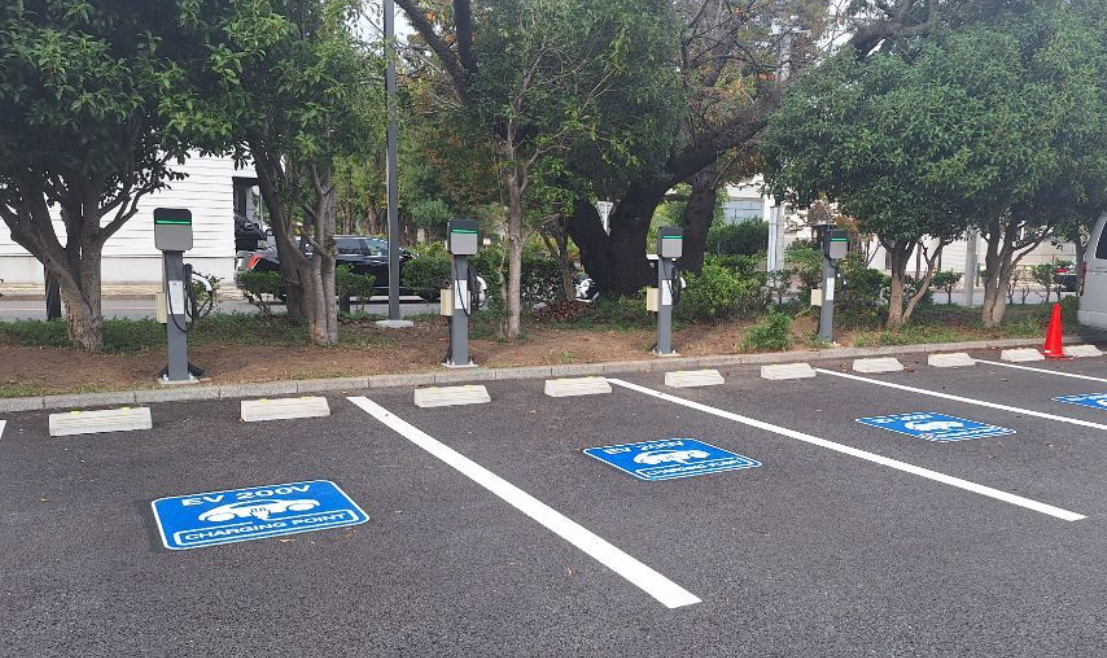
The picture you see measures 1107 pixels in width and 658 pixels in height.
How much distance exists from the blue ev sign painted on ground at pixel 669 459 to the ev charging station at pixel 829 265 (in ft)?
19.5

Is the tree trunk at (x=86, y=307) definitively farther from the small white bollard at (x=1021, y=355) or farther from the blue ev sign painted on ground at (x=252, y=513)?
the small white bollard at (x=1021, y=355)

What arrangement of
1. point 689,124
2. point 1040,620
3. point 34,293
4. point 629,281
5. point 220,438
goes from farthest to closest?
point 34,293 → point 629,281 → point 689,124 → point 220,438 → point 1040,620

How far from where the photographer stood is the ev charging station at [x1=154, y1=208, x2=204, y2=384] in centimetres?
858

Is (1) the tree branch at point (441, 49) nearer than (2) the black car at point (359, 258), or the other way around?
(1) the tree branch at point (441, 49)

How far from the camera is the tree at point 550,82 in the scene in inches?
414

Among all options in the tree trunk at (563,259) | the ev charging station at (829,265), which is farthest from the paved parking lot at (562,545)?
the tree trunk at (563,259)

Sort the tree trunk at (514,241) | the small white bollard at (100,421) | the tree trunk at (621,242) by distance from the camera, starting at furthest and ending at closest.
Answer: the tree trunk at (621,242)
the tree trunk at (514,241)
the small white bollard at (100,421)

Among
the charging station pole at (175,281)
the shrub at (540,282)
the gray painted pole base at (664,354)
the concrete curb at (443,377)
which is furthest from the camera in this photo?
the shrub at (540,282)

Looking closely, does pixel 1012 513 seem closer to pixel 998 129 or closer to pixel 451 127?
pixel 998 129

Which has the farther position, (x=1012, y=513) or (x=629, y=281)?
(x=629, y=281)

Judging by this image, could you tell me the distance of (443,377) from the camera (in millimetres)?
9711

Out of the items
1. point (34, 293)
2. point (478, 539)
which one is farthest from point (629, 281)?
point (34, 293)

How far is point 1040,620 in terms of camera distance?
3.76 metres

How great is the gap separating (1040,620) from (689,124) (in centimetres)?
1127
